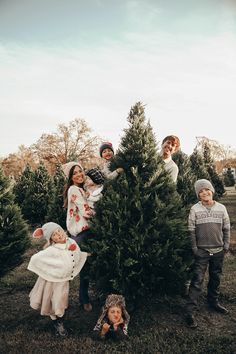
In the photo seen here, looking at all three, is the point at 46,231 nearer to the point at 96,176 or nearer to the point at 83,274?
the point at 83,274

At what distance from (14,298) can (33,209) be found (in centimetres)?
980

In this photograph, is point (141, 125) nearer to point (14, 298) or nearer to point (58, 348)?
point (58, 348)

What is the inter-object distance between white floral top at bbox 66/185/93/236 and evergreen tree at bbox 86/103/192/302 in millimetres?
247

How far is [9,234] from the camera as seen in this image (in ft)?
22.5

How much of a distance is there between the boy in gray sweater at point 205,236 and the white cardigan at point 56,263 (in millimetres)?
1824

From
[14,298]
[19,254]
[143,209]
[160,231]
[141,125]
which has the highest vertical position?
[141,125]

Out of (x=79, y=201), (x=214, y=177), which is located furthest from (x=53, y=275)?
(x=214, y=177)

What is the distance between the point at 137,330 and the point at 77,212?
6.87 ft

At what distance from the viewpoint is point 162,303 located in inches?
223

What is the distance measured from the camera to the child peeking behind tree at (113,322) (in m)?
4.39

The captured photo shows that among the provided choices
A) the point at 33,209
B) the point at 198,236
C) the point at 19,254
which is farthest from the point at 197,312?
the point at 33,209

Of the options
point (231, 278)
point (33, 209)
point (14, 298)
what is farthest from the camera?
point (33, 209)

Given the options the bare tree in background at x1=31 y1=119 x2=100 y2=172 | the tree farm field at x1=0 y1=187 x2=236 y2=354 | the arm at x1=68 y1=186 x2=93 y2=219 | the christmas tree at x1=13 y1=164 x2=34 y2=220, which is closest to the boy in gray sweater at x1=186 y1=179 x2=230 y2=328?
the tree farm field at x1=0 y1=187 x2=236 y2=354

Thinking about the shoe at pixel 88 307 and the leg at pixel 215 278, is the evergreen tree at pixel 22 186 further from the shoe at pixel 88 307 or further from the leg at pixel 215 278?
the leg at pixel 215 278
